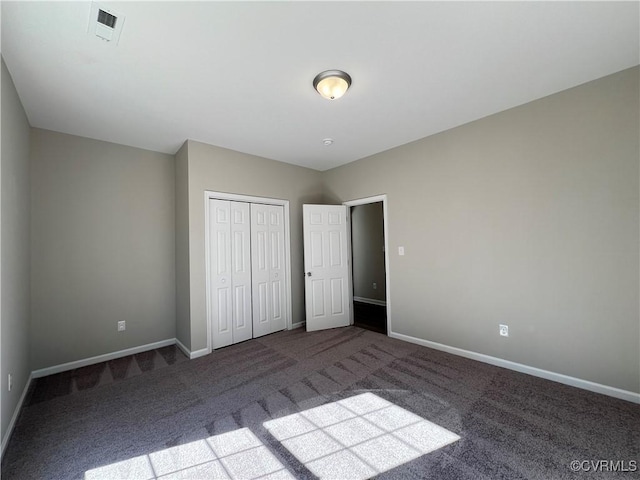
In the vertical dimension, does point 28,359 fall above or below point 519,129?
below

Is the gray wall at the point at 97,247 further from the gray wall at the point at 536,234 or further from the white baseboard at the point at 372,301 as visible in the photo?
the white baseboard at the point at 372,301

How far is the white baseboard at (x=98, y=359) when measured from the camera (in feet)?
9.46

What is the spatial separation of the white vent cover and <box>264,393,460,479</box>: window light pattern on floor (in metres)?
2.87

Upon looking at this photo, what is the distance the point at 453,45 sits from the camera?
73.2 inches

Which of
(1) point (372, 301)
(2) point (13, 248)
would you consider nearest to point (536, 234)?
(1) point (372, 301)

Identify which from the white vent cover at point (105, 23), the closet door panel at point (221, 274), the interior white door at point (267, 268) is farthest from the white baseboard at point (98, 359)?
the white vent cover at point (105, 23)

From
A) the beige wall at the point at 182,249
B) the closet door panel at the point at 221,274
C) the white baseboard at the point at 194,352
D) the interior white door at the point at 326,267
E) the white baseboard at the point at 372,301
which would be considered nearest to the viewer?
the white baseboard at the point at 194,352

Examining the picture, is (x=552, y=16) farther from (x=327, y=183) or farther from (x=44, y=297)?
(x=44, y=297)

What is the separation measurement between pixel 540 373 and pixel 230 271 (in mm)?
3663

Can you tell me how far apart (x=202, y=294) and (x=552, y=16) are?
13.1 feet

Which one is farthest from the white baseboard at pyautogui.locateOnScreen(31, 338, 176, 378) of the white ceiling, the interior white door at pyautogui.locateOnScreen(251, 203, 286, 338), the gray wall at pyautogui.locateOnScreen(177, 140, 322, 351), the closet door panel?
the white ceiling

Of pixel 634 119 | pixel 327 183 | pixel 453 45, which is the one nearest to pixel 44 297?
pixel 327 183

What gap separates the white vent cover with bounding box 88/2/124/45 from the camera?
1525 mm

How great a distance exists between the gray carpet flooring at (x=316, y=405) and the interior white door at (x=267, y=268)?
0.80 metres
